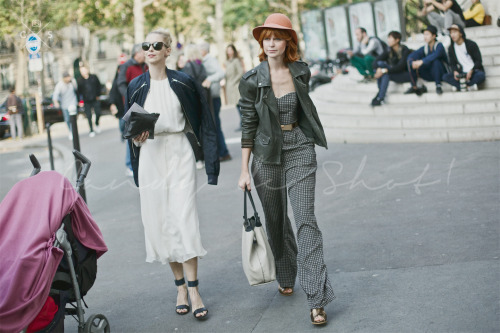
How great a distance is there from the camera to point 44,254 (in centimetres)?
423

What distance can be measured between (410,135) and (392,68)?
1998mm

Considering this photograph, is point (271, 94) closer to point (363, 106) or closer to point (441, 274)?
point (441, 274)

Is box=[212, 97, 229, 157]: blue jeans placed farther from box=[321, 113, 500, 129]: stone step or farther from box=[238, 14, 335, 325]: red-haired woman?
box=[238, 14, 335, 325]: red-haired woman

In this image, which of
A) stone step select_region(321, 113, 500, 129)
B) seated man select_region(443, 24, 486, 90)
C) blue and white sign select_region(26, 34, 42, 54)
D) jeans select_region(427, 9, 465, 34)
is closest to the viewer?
blue and white sign select_region(26, 34, 42, 54)

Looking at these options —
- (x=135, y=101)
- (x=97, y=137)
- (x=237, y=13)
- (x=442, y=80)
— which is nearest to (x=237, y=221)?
(x=135, y=101)

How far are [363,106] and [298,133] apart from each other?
944 centimetres

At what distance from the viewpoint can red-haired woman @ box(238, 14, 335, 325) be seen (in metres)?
5.18

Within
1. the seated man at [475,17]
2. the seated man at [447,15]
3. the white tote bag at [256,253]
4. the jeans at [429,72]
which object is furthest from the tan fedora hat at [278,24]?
the seated man at [475,17]

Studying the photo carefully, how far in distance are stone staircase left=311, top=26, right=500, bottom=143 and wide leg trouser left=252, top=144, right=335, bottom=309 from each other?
7072mm

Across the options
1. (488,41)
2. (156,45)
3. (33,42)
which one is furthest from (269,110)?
(488,41)

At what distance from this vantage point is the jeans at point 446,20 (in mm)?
16062

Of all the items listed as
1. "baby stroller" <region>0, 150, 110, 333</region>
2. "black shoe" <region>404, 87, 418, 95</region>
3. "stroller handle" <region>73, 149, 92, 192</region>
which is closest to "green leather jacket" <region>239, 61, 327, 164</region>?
"stroller handle" <region>73, 149, 92, 192</region>

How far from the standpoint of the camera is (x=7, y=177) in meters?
14.2

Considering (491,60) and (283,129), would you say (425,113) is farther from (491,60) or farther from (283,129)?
(283,129)
